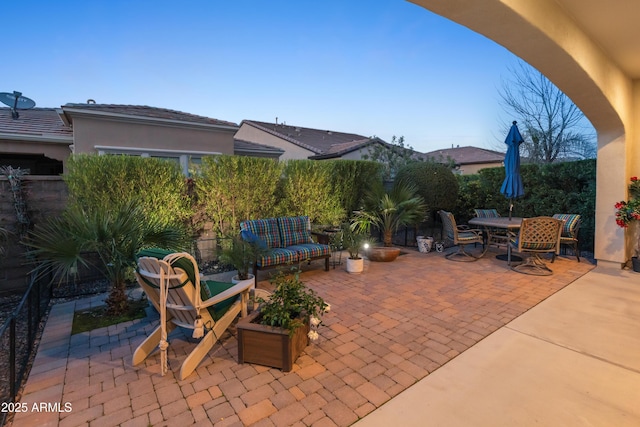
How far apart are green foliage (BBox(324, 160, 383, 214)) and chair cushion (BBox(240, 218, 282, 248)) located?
2583 mm

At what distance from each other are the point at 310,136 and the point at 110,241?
715 inches

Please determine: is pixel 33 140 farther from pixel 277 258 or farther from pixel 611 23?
pixel 611 23

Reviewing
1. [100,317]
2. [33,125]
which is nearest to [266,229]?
[100,317]

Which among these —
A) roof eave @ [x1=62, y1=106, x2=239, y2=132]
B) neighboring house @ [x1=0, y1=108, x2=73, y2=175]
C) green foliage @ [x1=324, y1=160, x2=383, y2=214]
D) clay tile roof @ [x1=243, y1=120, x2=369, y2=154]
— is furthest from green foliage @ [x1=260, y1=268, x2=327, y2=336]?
clay tile roof @ [x1=243, y1=120, x2=369, y2=154]

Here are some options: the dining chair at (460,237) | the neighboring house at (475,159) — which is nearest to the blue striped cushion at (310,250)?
the dining chair at (460,237)

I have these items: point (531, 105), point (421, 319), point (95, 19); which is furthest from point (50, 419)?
point (531, 105)

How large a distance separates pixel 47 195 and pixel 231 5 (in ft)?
18.6

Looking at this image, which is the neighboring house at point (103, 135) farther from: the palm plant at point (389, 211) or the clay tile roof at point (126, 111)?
the palm plant at point (389, 211)

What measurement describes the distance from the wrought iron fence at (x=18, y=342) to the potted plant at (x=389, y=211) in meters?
5.51

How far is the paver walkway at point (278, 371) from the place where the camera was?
2.16 meters

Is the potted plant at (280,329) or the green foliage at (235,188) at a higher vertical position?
A: the green foliage at (235,188)

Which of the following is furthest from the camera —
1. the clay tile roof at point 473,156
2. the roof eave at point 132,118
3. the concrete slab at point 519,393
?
the clay tile roof at point 473,156

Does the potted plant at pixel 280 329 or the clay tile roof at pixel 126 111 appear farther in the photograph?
the clay tile roof at pixel 126 111

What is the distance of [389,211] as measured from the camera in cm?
745
